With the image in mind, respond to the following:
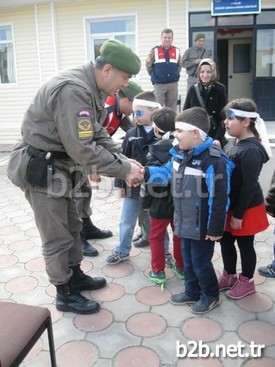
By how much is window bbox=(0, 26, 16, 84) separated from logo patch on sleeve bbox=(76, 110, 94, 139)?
30.2 feet

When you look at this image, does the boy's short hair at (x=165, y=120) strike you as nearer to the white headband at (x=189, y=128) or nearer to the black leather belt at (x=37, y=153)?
the white headband at (x=189, y=128)

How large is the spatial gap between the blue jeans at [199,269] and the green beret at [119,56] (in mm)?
1215

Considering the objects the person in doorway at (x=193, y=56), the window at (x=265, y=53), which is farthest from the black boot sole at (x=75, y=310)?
the window at (x=265, y=53)

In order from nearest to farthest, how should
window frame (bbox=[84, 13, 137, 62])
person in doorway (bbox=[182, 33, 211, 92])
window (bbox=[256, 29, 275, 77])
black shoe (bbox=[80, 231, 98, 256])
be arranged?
black shoe (bbox=[80, 231, 98, 256]), person in doorway (bbox=[182, 33, 211, 92]), window (bbox=[256, 29, 275, 77]), window frame (bbox=[84, 13, 137, 62])

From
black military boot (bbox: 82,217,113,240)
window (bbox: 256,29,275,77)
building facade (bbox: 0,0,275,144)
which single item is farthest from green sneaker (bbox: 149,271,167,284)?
window (bbox: 256,29,275,77)

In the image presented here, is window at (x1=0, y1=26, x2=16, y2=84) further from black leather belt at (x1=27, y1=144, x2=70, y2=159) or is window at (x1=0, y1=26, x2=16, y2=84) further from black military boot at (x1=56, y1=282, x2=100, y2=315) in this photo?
black military boot at (x1=56, y1=282, x2=100, y2=315)

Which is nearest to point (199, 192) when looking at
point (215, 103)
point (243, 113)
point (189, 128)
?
point (189, 128)

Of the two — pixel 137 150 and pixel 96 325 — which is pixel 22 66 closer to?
pixel 137 150

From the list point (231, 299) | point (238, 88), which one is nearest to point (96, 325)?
point (231, 299)

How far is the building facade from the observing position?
8.95 meters

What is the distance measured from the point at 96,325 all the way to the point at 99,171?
3.41ft

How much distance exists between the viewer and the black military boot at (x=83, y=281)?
9.63 ft

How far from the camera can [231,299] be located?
2.78 meters

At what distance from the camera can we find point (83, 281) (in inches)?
117
